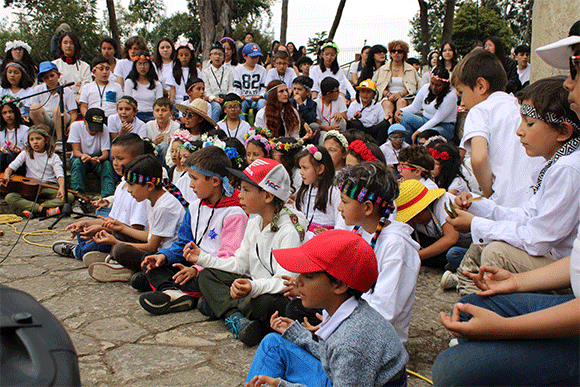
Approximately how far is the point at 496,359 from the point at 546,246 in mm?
956

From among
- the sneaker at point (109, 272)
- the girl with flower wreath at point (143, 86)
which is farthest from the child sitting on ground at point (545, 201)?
the girl with flower wreath at point (143, 86)

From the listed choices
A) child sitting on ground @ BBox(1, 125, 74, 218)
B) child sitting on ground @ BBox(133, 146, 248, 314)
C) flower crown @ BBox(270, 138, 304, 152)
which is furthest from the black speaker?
child sitting on ground @ BBox(1, 125, 74, 218)

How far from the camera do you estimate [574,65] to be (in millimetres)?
1659

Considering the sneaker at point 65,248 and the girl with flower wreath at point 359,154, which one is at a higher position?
the girl with flower wreath at point 359,154

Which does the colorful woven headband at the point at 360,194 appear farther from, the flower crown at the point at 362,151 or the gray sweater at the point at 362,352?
the flower crown at the point at 362,151

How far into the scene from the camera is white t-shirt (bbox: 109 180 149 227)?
14.2ft

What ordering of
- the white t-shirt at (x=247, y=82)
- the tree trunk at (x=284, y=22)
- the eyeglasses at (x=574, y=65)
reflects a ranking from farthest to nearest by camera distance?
the tree trunk at (x=284, y=22), the white t-shirt at (x=247, y=82), the eyeglasses at (x=574, y=65)

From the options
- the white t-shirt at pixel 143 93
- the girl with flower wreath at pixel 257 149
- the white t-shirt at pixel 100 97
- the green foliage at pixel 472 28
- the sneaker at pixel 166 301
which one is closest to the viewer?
the sneaker at pixel 166 301

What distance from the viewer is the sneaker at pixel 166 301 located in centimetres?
330

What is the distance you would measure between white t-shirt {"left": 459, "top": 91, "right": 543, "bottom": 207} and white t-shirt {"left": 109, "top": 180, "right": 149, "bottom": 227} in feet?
9.32

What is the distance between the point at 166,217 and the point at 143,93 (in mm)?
4514

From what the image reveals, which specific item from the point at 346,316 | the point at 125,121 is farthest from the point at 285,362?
the point at 125,121

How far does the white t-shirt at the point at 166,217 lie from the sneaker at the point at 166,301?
649 mm

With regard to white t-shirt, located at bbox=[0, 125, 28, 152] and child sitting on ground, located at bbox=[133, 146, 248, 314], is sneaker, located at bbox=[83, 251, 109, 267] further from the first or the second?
white t-shirt, located at bbox=[0, 125, 28, 152]
